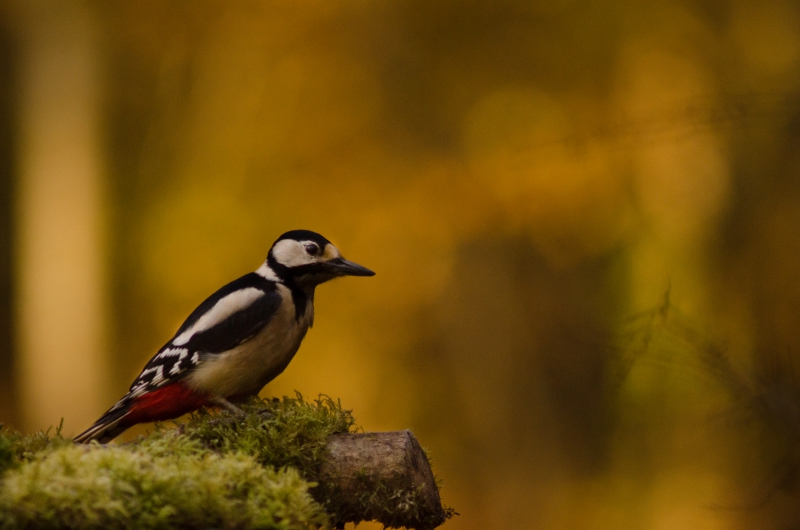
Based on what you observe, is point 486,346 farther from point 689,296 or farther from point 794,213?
point 794,213

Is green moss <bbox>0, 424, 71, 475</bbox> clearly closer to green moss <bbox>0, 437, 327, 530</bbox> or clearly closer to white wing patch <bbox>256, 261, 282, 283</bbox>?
green moss <bbox>0, 437, 327, 530</bbox>

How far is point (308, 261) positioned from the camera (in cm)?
301

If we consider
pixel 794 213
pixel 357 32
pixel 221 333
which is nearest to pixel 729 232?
pixel 794 213

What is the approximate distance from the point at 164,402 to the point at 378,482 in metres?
0.98

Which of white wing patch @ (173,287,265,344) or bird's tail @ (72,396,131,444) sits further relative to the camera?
white wing patch @ (173,287,265,344)

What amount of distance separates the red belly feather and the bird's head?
1.86 ft

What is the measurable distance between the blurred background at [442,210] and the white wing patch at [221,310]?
3.12 m

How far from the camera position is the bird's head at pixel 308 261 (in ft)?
9.86

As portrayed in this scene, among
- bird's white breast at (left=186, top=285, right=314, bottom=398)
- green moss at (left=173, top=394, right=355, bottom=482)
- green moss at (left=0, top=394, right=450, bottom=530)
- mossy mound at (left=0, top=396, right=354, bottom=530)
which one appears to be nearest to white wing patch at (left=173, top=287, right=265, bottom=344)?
bird's white breast at (left=186, top=285, right=314, bottom=398)

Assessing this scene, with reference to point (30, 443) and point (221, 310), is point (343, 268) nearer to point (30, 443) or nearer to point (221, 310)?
point (221, 310)

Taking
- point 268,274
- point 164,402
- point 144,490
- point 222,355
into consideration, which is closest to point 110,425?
point 164,402

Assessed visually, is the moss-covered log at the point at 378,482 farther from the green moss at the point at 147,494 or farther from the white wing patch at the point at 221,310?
the white wing patch at the point at 221,310

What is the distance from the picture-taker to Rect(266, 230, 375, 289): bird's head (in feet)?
9.86

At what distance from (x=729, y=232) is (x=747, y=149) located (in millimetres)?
585
